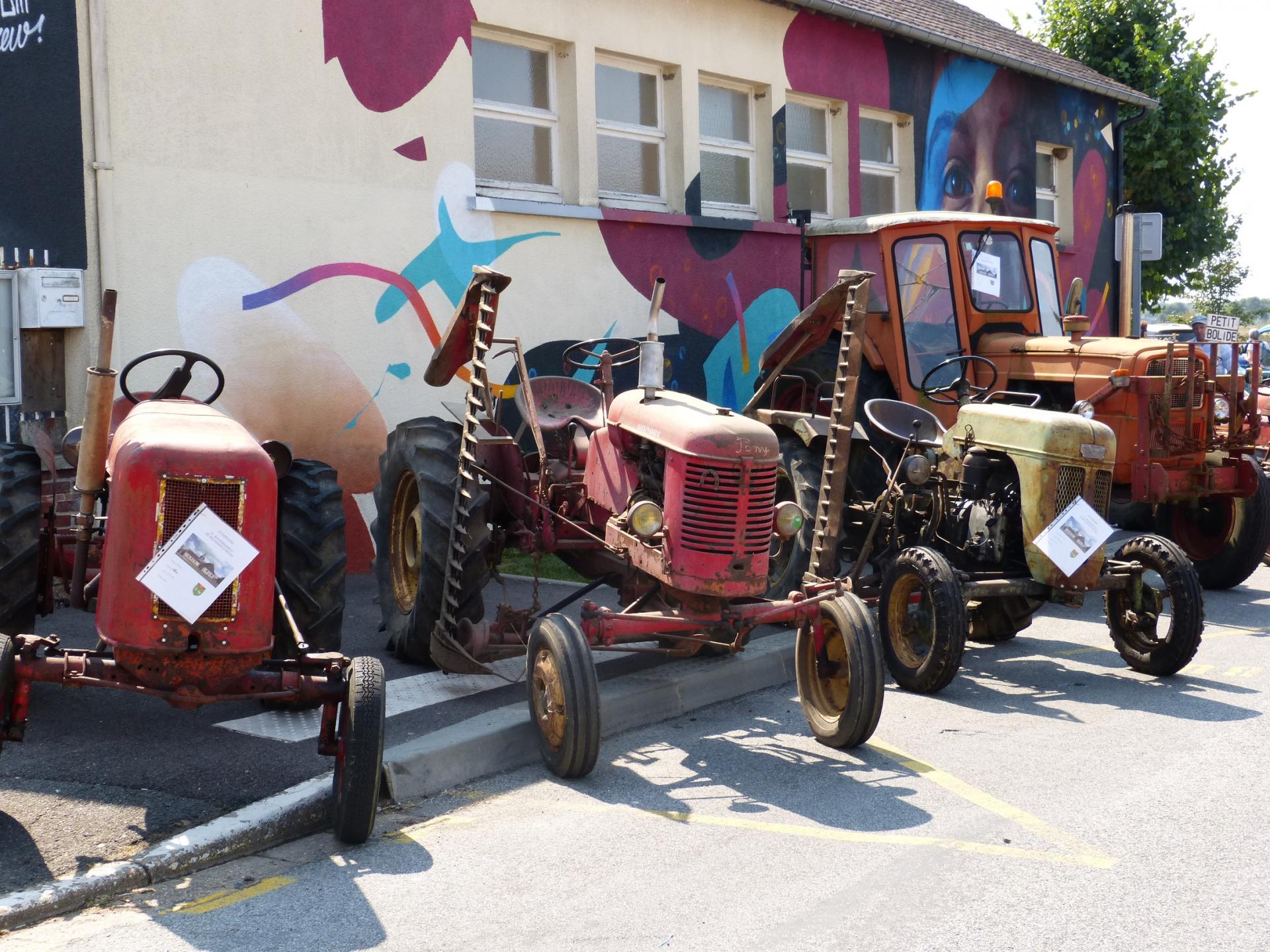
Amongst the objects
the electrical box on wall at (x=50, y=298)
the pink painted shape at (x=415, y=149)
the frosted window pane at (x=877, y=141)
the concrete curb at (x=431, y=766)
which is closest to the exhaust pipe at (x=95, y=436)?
the concrete curb at (x=431, y=766)

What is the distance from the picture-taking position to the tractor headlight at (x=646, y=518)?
5.80 meters

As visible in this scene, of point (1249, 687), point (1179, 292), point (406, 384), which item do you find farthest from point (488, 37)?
point (1179, 292)

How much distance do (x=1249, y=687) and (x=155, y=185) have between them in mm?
7026

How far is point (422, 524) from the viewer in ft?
21.9

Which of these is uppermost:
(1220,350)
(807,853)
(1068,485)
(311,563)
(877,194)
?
(877,194)

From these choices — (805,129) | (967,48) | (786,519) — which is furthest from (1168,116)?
(786,519)

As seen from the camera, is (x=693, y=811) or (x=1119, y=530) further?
(x=1119, y=530)

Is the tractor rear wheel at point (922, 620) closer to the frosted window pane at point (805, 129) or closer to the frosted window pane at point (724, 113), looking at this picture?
the frosted window pane at point (724, 113)

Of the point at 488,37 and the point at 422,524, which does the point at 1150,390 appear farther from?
the point at 488,37

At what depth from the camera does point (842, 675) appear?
589 centimetres

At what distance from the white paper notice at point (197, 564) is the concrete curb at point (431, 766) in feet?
2.53

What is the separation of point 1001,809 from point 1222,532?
563 centimetres

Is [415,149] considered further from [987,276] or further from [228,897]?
[228,897]

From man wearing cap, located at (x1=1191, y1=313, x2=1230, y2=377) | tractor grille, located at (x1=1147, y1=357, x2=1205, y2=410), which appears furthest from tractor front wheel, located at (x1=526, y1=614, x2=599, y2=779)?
man wearing cap, located at (x1=1191, y1=313, x2=1230, y2=377)
